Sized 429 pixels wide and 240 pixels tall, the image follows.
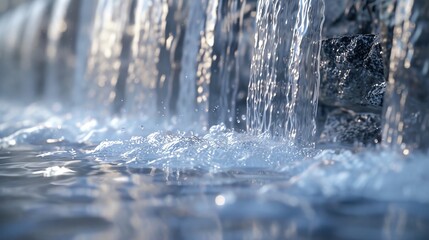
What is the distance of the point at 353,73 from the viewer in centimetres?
412

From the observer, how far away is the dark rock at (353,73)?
4.00 m

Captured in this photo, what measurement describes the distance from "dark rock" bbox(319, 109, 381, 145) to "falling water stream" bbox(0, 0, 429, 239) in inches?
6.5

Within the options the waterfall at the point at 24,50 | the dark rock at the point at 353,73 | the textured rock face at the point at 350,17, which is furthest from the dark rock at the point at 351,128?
the waterfall at the point at 24,50

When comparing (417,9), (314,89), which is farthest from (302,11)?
(417,9)

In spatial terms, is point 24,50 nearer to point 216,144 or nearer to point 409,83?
point 216,144

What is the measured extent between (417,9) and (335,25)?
1.63m

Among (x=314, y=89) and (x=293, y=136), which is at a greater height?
(x=314, y=89)

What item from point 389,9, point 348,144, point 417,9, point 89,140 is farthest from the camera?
point 89,140

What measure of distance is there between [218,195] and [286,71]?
2.50 metres

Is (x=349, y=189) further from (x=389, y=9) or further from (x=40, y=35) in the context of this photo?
(x=40, y=35)

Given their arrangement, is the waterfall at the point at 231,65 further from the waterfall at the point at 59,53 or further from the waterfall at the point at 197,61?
the waterfall at the point at 59,53

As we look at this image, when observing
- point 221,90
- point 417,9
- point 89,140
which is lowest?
point 89,140

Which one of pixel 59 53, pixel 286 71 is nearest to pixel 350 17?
pixel 286 71

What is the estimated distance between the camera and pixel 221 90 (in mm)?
5672
